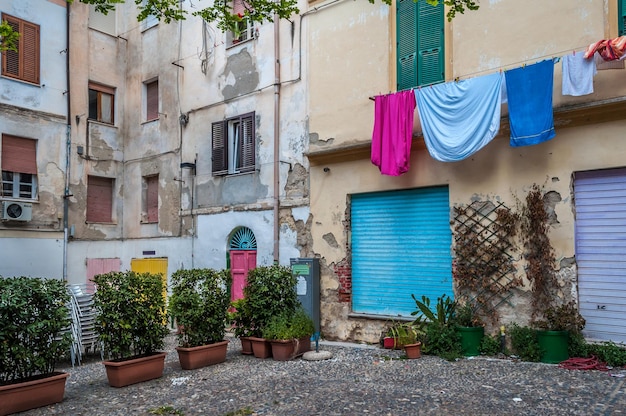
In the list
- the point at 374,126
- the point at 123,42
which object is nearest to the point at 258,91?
the point at 374,126

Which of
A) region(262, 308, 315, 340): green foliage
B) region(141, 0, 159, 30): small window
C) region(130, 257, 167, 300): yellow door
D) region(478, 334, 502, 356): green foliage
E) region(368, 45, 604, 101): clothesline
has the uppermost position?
region(141, 0, 159, 30): small window

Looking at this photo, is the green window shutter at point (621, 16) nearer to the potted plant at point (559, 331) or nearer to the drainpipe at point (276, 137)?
the potted plant at point (559, 331)

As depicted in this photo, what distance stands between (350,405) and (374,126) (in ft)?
17.7

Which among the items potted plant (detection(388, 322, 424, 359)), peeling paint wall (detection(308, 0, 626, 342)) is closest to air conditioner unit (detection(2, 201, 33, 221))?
peeling paint wall (detection(308, 0, 626, 342))

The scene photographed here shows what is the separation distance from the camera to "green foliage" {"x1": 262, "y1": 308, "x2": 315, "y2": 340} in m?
8.80

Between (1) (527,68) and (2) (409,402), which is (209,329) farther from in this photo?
(1) (527,68)

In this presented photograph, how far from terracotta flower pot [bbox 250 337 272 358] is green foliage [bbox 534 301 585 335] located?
434 cm

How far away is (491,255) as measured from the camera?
8.65 m

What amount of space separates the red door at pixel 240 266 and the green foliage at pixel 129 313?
177 inches

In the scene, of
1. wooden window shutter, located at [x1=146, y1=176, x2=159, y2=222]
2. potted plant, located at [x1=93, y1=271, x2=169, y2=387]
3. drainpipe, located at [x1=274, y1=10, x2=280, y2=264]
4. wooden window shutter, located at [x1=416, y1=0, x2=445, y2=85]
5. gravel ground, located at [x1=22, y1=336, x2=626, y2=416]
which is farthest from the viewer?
wooden window shutter, located at [x1=146, y1=176, x2=159, y2=222]

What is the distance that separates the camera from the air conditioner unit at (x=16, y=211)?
41.3ft

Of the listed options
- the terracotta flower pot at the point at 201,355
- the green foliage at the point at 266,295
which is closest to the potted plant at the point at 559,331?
the green foliage at the point at 266,295

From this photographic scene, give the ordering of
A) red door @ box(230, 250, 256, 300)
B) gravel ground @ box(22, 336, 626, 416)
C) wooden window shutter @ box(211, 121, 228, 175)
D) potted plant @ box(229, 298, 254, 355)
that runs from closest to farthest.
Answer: gravel ground @ box(22, 336, 626, 416), potted plant @ box(229, 298, 254, 355), red door @ box(230, 250, 256, 300), wooden window shutter @ box(211, 121, 228, 175)

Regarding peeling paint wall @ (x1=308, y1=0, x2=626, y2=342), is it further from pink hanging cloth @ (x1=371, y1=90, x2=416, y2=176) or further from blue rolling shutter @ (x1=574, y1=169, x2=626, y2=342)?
pink hanging cloth @ (x1=371, y1=90, x2=416, y2=176)
